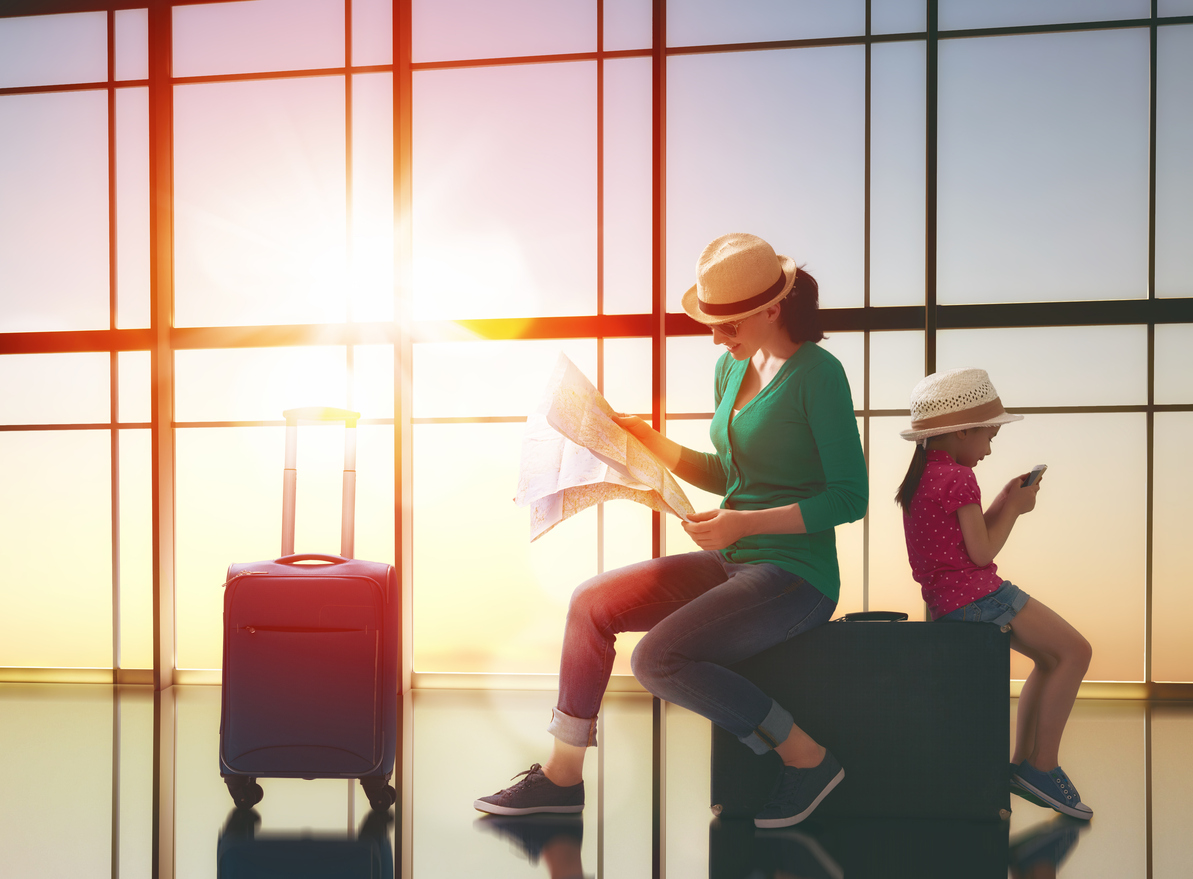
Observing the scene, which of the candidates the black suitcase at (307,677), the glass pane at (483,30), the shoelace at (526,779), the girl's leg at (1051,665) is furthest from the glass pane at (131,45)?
the girl's leg at (1051,665)

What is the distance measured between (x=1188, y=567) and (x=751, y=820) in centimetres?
269

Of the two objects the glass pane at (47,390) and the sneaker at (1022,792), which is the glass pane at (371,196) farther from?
the sneaker at (1022,792)

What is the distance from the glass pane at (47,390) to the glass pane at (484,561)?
1.90m

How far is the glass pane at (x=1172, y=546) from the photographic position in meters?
2.88

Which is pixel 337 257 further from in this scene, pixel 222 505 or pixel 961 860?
pixel 961 860

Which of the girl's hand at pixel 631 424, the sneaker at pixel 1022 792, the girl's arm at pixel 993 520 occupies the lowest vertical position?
the sneaker at pixel 1022 792

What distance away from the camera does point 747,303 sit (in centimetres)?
146

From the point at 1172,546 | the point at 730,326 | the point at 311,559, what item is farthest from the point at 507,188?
the point at 1172,546

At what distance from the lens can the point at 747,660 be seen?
58.1 inches

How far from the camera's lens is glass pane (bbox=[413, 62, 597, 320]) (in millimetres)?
3172

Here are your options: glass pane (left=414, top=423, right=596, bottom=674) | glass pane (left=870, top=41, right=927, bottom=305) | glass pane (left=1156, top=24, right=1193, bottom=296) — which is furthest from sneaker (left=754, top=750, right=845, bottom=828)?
glass pane (left=1156, top=24, right=1193, bottom=296)

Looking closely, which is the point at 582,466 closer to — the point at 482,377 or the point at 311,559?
the point at 311,559

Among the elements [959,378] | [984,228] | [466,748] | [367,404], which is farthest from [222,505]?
[984,228]

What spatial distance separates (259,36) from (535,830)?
12.5ft
